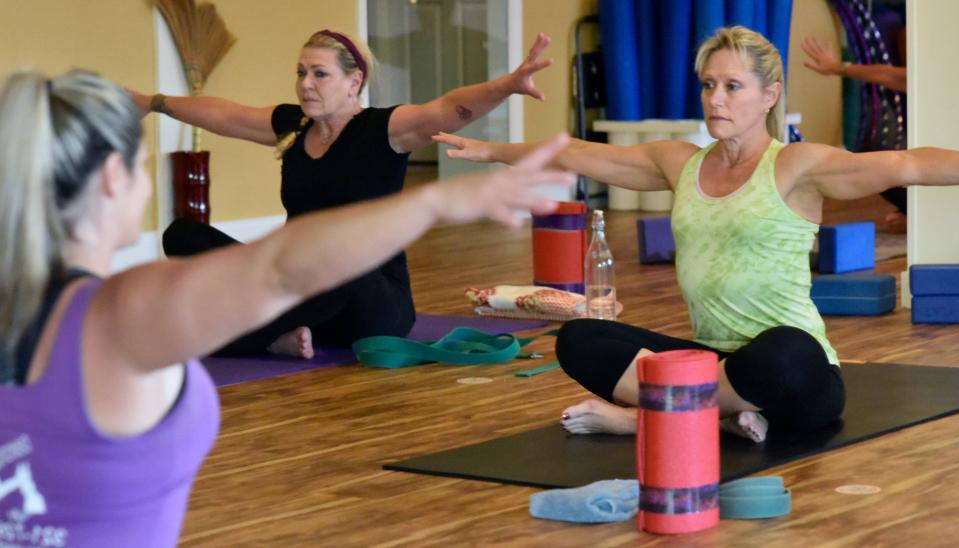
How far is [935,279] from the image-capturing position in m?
4.93

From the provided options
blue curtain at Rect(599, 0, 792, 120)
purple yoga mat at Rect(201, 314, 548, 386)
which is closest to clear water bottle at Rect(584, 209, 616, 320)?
purple yoga mat at Rect(201, 314, 548, 386)

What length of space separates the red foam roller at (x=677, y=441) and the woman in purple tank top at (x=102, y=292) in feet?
3.75

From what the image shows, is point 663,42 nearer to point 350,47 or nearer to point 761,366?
point 350,47

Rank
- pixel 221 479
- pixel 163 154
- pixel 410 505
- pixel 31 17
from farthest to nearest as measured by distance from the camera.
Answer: pixel 163 154
pixel 31 17
pixel 221 479
pixel 410 505

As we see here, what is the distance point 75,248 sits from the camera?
1.43m

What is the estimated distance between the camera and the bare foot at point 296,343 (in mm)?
4480

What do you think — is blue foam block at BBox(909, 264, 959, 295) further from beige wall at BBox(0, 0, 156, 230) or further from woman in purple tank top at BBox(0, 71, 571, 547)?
woman in purple tank top at BBox(0, 71, 571, 547)

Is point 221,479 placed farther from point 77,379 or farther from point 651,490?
point 77,379

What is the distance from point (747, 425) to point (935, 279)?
79.9 inches

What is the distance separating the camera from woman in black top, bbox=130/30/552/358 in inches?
167

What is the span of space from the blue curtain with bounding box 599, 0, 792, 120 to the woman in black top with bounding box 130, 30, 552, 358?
4.66m

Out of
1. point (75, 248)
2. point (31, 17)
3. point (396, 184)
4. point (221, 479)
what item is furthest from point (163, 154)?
point (75, 248)

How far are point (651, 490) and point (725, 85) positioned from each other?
3.51 ft

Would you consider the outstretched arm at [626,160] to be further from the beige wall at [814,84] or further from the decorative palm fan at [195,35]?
the beige wall at [814,84]
